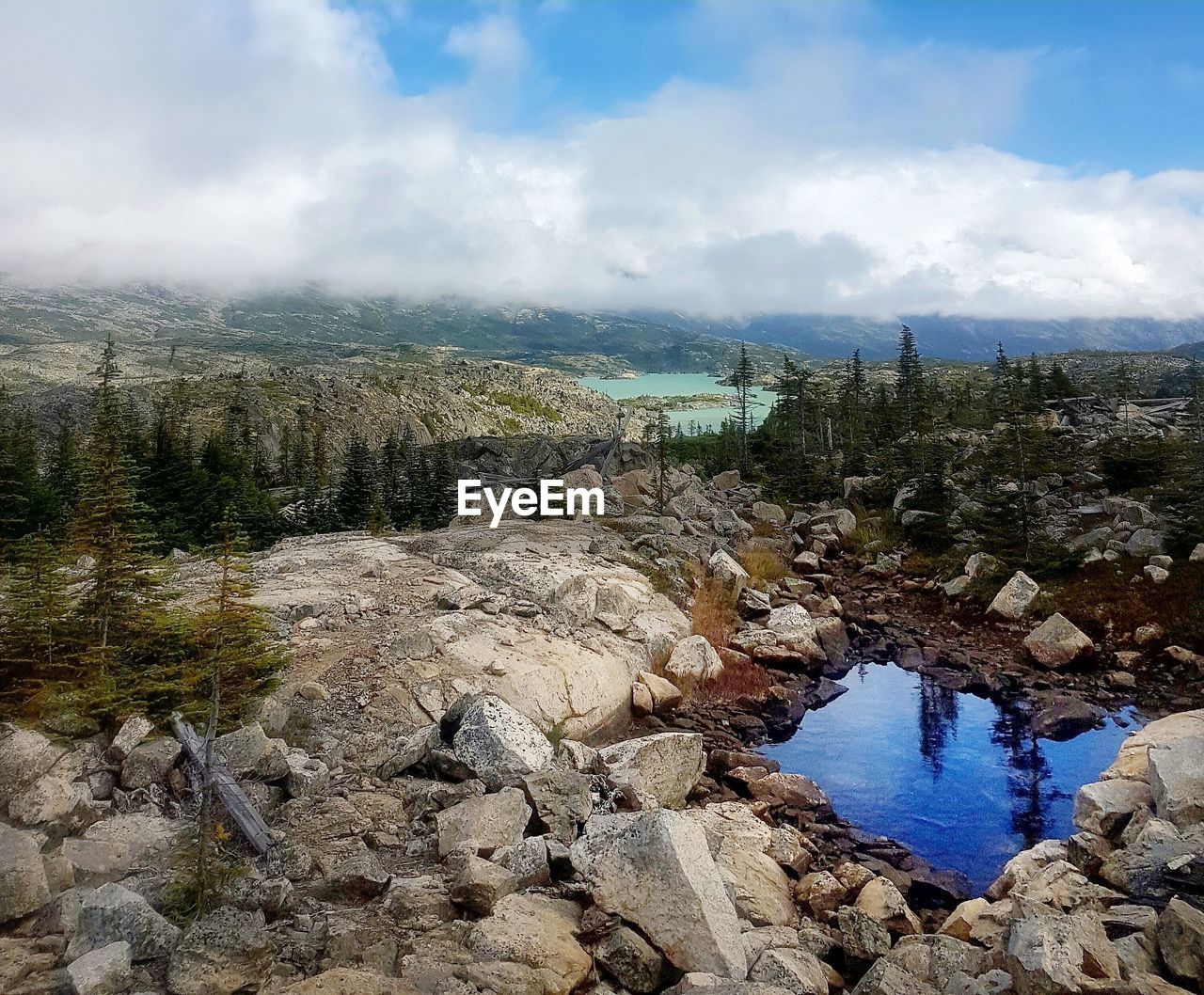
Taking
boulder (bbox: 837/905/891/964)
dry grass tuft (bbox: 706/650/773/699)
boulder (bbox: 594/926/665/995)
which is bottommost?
dry grass tuft (bbox: 706/650/773/699)

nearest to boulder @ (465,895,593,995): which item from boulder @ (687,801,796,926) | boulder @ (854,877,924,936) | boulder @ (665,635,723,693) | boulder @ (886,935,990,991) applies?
boulder @ (687,801,796,926)

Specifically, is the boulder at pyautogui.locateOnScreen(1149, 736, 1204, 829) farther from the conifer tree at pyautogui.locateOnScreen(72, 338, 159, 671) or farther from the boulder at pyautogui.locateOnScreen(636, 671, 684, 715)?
the conifer tree at pyautogui.locateOnScreen(72, 338, 159, 671)

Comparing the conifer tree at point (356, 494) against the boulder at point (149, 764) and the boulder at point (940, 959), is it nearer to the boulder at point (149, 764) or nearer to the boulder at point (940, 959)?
the boulder at point (149, 764)

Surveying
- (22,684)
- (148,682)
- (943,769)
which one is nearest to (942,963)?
(943,769)

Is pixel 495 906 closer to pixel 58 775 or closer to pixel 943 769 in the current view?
pixel 58 775

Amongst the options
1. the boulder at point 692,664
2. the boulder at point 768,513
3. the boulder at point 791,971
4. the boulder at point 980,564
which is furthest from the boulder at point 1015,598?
the boulder at point 791,971

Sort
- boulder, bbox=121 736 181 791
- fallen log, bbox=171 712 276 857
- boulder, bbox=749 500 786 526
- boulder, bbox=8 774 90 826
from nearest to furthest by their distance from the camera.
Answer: boulder, bbox=8 774 90 826, fallen log, bbox=171 712 276 857, boulder, bbox=121 736 181 791, boulder, bbox=749 500 786 526
